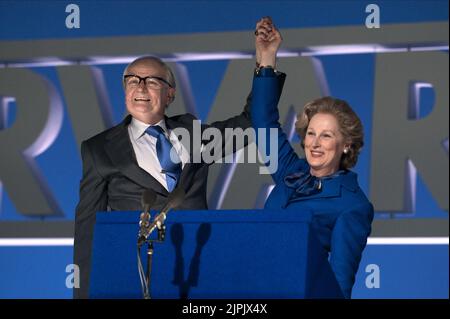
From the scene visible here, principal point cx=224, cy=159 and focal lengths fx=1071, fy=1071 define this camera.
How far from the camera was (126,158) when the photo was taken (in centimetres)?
365

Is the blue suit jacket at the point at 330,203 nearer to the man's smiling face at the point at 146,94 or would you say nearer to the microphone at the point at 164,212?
the man's smiling face at the point at 146,94

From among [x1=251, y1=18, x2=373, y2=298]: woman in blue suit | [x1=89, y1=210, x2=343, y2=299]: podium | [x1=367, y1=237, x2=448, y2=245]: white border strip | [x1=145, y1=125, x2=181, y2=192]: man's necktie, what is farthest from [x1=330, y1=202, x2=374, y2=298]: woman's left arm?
[x1=367, y1=237, x2=448, y2=245]: white border strip

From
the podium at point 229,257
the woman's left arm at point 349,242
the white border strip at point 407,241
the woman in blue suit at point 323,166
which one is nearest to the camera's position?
the podium at point 229,257

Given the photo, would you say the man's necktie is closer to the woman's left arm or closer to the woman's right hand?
the woman's right hand

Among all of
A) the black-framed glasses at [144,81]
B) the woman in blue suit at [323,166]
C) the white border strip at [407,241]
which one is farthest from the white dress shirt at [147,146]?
the white border strip at [407,241]

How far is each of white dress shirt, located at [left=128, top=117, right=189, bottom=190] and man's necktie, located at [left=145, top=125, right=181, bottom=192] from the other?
0.02 meters

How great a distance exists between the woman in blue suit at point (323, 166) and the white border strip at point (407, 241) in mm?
1564

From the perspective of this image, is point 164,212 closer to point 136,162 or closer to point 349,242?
point 349,242

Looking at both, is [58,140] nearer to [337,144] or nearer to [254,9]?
[254,9]

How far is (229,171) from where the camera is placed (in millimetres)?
5230

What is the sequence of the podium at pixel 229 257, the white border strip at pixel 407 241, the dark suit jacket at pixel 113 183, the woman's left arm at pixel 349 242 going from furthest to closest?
1. the white border strip at pixel 407 241
2. the dark suit jacket at pixel 113 183
3. the woman's left arm at pixel 349 242
4. the podium at pixel 229 257

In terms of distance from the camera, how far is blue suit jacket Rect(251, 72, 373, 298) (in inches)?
117

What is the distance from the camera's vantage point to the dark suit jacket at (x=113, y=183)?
3.59 m
